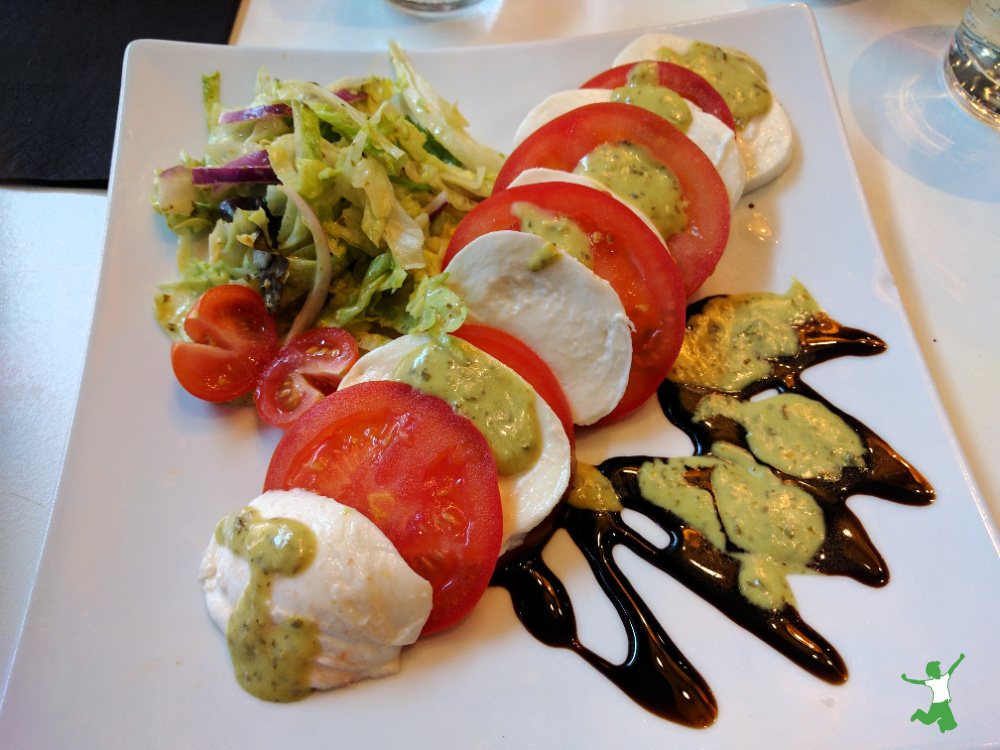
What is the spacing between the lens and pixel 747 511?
203 cm

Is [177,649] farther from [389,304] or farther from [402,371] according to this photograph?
[389,304]

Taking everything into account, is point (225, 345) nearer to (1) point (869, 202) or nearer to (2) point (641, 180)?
(2) point (641, 180)

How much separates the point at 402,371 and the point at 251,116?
144 cm

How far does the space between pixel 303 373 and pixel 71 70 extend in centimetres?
255

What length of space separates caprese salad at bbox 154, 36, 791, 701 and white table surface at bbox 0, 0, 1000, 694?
0.65 meters

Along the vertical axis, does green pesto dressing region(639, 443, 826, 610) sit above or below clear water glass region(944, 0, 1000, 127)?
below

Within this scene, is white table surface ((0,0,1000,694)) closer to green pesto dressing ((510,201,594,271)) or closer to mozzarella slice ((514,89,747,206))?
mozzarella slice ((514,89,747,206))

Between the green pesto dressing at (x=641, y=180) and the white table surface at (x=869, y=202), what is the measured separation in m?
1.11

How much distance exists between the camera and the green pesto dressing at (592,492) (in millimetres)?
2087

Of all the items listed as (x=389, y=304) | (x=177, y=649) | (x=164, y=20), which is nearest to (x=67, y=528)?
(x=177, y=649)

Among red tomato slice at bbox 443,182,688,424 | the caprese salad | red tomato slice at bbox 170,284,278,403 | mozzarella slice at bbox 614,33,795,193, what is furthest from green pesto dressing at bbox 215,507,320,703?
mozzarella slice at bbox 614,33,795,193

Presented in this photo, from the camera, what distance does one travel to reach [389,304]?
2545mm

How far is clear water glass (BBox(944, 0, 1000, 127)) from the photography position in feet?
9.89

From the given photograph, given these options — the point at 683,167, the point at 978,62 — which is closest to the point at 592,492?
the point at 683,167
